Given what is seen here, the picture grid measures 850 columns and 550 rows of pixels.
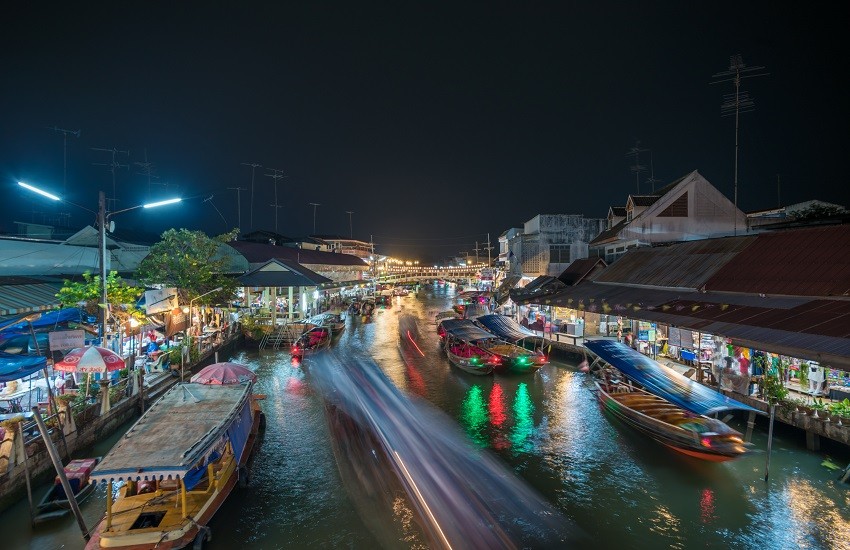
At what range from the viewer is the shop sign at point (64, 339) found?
13.0m

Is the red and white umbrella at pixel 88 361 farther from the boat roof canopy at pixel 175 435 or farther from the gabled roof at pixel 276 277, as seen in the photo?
the gabled roof at pixel 276 277

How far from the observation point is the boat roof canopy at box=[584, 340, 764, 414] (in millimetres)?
13531

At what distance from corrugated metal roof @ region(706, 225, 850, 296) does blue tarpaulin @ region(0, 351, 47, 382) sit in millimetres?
23884

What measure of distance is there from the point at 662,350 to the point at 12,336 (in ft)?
86.8

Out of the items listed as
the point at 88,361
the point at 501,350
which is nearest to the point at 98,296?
the point at 88,361

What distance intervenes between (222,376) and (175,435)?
20.7 ft

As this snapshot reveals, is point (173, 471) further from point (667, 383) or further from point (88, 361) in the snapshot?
point (667, 383)

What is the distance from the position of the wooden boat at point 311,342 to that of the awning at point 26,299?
51.1 feet

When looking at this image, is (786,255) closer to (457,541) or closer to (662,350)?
(662,350)

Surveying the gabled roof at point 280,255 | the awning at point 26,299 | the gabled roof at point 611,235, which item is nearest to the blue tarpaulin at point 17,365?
the awning at point 26,299

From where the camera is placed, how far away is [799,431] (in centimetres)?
1505

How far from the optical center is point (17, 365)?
11.7m

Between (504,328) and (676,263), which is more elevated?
(676,263)

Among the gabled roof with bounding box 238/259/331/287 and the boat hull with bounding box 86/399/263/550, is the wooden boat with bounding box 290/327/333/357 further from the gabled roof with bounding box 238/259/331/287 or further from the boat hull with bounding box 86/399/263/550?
the boat hull with bounding box 86/399/263/550
